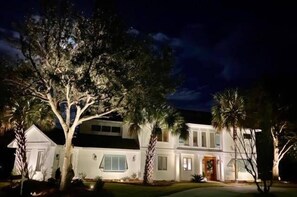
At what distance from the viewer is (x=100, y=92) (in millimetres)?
18422

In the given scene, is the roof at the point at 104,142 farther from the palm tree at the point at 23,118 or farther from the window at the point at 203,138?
the window at the point at 203,138

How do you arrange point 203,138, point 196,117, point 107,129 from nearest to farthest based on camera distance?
1. point 107,129
2. point 203,138
3. point 196,117

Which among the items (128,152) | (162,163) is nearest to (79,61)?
(128,152)

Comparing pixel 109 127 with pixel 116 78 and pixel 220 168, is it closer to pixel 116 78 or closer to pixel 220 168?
pixel 220 168

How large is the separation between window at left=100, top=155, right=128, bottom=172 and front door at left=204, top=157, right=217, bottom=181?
9423 mm

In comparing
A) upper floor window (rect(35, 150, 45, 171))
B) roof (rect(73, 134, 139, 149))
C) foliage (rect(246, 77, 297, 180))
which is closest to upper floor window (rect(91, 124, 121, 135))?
roof (rect(73, 134, 139, 149))

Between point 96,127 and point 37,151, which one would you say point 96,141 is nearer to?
point 96,127

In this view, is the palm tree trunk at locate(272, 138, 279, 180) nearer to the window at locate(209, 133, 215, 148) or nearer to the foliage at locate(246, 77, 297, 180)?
the foliage at locate(246, 77, 297, 180)

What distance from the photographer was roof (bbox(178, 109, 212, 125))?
33653mm

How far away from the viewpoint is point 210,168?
34.0m

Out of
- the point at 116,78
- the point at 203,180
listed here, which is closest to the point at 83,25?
the point at 116,78

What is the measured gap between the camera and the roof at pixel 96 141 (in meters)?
28.2

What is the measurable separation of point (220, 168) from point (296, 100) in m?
10.9

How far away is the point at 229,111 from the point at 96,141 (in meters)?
13.5
